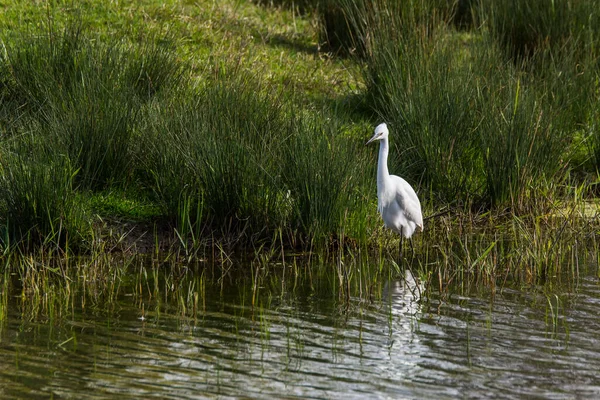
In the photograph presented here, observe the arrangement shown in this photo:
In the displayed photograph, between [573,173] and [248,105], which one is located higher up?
[248,105]

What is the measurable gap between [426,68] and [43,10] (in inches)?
175

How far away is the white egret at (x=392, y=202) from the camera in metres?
7.17

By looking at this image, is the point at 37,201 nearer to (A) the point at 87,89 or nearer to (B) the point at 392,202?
(A) the point at 87,89

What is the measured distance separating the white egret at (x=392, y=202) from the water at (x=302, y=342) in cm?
87

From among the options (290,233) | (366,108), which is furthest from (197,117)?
(366,108)

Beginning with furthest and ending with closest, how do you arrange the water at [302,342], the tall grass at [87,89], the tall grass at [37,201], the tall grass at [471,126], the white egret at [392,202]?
1. the tall grass at [471,126]
2. the tall grass at [87,89]
3. the white egret at [392,202]
4. the tall grass at [37,201]
5. the water at [302,342]

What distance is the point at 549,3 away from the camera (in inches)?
417

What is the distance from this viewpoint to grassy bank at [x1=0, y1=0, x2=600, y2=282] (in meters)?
7.00

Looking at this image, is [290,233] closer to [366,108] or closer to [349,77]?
[366,108]

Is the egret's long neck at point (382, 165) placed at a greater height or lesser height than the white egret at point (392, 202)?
greater

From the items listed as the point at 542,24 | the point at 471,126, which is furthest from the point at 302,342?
the point at 542,24

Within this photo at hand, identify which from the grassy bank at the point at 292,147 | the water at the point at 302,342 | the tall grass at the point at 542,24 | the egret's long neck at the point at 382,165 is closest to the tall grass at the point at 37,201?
the grassy bank at the point at 292,147

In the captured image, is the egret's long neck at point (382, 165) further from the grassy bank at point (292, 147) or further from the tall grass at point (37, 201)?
the tall grass at point (37, 201)

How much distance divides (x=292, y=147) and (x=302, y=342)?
245 cm
